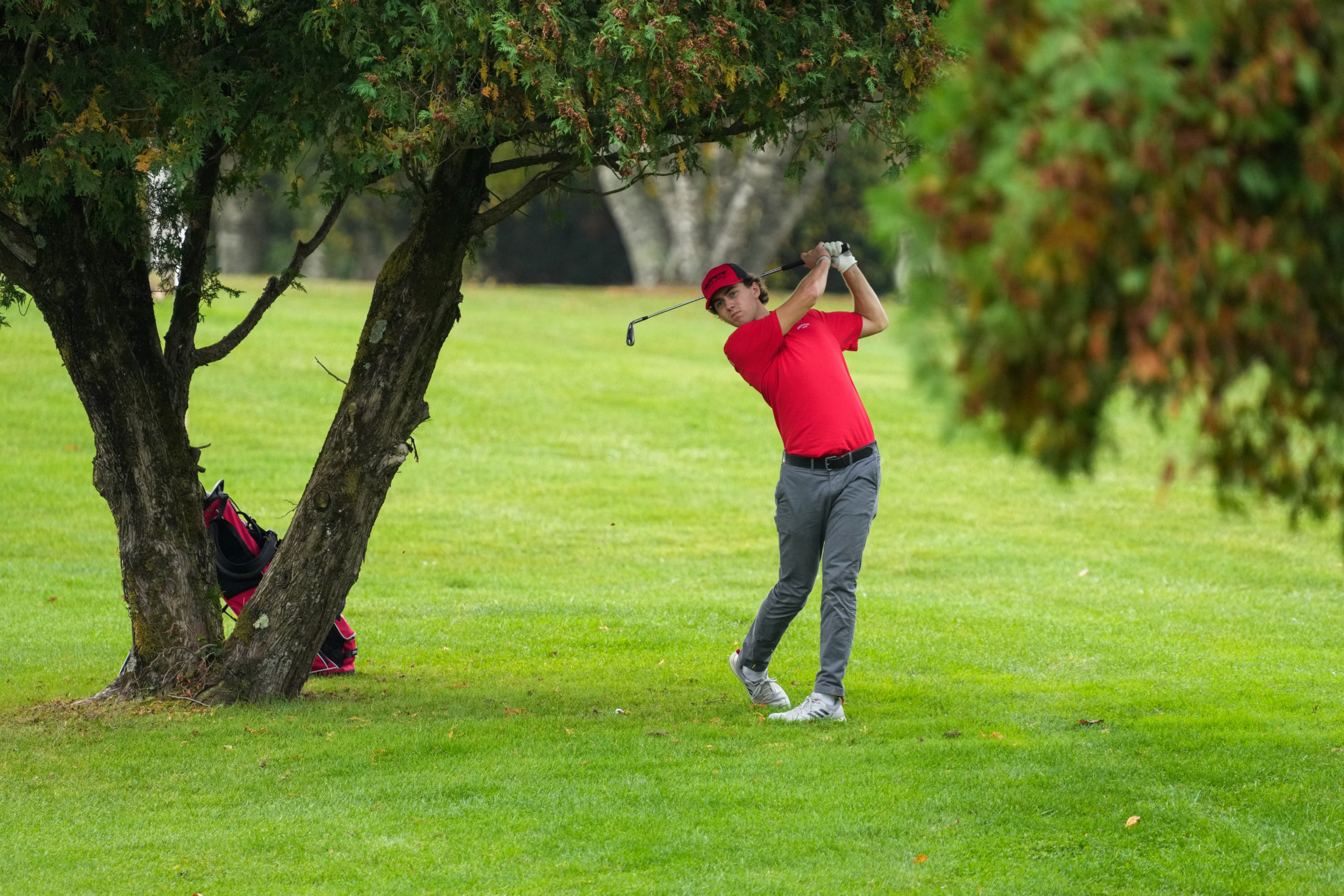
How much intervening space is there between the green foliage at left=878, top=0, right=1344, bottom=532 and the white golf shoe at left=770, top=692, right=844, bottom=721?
15.1ft

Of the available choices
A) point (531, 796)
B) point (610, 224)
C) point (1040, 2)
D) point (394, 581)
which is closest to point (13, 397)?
point (394, 581)

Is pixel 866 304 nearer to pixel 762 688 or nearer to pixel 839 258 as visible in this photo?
pixel 839 258

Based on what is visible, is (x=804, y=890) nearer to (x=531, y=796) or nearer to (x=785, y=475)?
(x=531, y=796)

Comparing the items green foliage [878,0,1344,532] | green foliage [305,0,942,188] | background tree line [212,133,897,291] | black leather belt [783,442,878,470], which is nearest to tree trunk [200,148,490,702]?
green foliage [305,0,942,188]

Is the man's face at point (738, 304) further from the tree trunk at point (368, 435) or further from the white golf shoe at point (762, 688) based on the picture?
the white golf shoe at point (762, 688)

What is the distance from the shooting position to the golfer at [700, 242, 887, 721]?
6871mm

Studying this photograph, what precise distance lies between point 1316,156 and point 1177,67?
28 cm

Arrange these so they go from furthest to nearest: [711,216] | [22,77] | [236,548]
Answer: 1. [711,216]
2. [236,548]
3. [22,77]

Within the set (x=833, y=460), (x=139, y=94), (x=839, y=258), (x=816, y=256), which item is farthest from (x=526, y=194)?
(x=833, y=460)

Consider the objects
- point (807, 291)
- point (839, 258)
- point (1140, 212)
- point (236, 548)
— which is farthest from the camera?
point (236, 548)

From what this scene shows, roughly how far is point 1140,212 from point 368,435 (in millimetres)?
5381

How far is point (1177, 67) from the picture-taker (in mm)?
2439

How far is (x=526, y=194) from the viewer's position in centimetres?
702

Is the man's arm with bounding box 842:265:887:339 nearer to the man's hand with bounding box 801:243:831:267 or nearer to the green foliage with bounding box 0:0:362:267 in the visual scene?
the man's hand with bounding box 801:243:831:267
